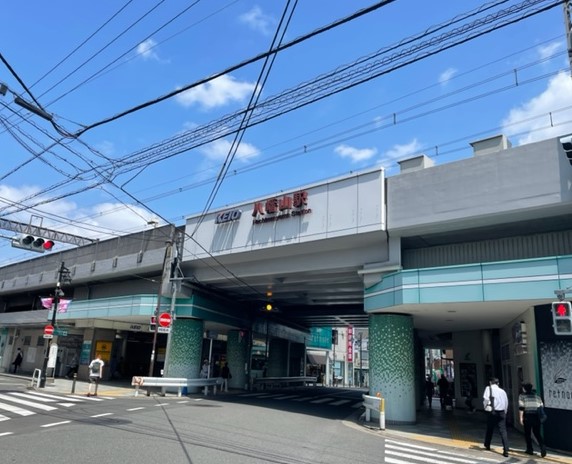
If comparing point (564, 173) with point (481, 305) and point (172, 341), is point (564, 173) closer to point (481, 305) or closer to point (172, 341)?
point (481, 305)

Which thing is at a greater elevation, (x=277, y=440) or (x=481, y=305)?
(x=481, y=305)

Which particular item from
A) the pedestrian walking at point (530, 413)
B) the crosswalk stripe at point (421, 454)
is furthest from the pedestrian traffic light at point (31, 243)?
the pedestrian walking at point (530, 413)

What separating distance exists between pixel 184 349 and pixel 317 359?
40579mm

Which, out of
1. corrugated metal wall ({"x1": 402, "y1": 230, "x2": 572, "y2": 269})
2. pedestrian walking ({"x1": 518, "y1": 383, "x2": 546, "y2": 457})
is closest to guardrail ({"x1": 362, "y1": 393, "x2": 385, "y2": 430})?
pedestrian walking ({"x1": 518, "y1": 383, "x2": 546, "y2": 457})

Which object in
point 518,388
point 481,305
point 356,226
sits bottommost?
point 518,388

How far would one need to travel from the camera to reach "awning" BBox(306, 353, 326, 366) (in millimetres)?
61541

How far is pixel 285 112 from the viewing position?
38.4ft

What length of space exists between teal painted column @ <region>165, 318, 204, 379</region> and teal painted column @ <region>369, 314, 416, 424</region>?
A: 11.8 metres

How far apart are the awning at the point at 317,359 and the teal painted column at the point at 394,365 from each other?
44.5m

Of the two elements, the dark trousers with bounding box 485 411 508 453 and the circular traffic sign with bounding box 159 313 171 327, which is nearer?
the dark trousers with bounding box 485 411 508 453

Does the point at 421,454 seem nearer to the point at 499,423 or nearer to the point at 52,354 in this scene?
the point at 499,423

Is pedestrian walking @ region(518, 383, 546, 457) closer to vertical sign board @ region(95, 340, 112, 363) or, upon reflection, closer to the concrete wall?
the concrete wall

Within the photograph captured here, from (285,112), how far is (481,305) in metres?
9.16

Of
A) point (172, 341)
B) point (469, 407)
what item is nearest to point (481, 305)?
point (469, 407)
